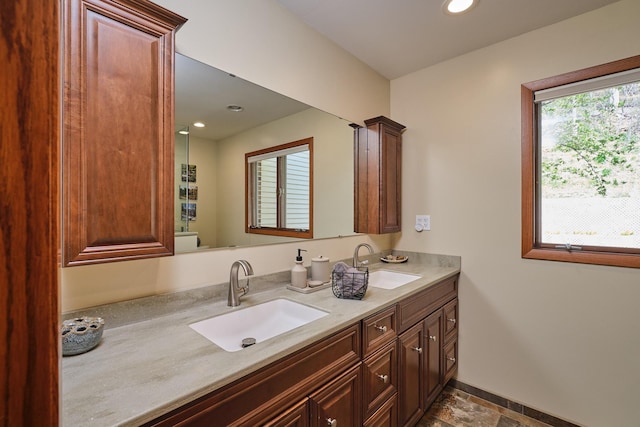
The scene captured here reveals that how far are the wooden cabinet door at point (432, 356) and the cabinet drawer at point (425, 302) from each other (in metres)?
0.07

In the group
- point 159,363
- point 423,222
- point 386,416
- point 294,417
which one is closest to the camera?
point 159,363

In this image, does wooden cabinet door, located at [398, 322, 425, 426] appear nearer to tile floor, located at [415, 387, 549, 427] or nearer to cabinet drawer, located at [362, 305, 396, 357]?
cabinet drawer, located at [362, 305, 396, 357]

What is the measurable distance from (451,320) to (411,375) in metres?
0.66

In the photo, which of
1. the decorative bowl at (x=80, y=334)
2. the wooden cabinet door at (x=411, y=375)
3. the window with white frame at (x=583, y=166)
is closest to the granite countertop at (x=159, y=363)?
the decorative bowl at (x=80, y=334)

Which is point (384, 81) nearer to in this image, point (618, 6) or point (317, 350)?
point (618, 6)

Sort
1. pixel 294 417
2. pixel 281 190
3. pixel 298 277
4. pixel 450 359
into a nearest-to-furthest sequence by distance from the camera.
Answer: pixel 294 417, pixel 298 277, pixel 281 190, pixel 450 359

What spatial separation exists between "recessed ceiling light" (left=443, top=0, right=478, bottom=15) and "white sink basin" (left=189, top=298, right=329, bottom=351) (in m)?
1.81

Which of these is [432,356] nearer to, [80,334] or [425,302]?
[425,302]

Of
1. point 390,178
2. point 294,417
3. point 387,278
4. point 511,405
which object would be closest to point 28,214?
point 294,417

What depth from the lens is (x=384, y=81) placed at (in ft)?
8.39

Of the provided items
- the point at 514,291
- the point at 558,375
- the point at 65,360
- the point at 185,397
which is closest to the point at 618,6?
the point at 514,291

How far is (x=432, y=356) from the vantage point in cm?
190

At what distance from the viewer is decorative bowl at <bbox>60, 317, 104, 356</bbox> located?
0.88 meters

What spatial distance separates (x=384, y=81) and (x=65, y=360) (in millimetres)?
2666
